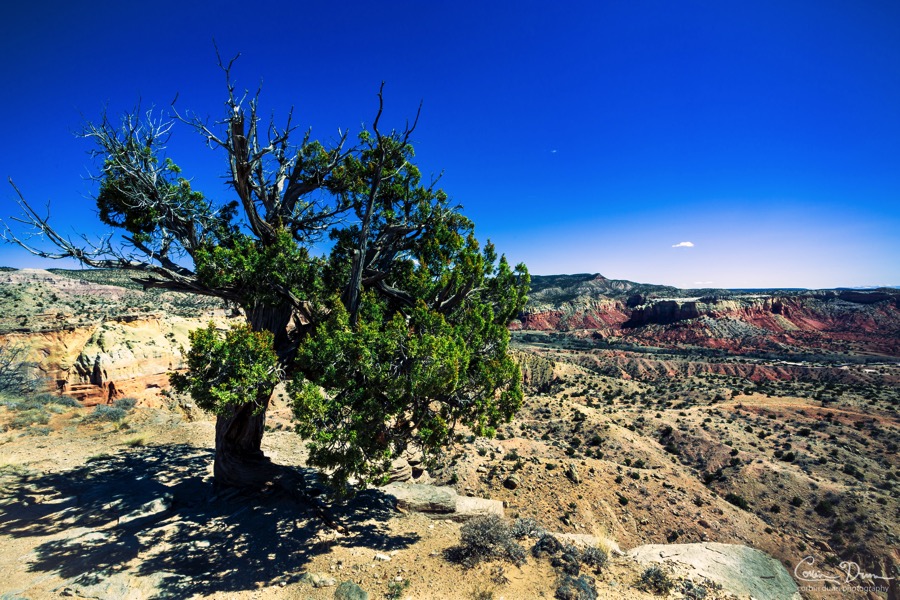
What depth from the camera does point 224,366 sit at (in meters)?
7.62

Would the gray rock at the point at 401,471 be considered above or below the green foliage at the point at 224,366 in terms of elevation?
below

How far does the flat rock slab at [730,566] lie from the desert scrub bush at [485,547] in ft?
12.7

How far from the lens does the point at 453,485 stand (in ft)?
48.8

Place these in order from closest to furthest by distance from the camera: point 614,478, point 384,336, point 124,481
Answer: point 384,336 → point 124,481 → point 614,478

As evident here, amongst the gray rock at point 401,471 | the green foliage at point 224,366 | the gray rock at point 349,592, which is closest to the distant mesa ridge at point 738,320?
the gray rock at point 401,471

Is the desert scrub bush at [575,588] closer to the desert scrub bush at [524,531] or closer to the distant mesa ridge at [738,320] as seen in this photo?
the desert scrub bush at [524,531]

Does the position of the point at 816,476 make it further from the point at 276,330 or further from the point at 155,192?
the point at 155,192

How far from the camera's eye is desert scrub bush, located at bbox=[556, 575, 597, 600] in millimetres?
7363

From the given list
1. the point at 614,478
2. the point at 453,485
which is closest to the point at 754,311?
the point at 614,478

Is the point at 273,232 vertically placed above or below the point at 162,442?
above

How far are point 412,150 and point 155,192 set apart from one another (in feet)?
21.4

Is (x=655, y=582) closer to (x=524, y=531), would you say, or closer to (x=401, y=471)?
(x=524, y=531)
